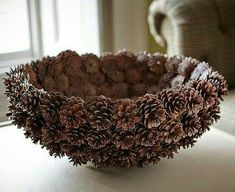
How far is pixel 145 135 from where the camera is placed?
0.67 meters

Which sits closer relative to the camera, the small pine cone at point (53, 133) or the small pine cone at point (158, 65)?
the small pine cone at point (53, 133)

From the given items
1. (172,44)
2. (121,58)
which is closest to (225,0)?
(172,44)

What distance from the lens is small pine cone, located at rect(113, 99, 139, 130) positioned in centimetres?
66

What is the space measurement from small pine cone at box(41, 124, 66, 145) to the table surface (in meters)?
0.08

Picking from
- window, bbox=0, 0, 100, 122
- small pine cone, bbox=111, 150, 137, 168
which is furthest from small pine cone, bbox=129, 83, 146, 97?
window, bbox=0, 0, 100, 122

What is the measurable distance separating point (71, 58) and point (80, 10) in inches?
19.5

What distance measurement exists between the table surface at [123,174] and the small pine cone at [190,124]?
8cm

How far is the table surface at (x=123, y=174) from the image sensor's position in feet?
2.41

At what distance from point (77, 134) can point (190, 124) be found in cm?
16

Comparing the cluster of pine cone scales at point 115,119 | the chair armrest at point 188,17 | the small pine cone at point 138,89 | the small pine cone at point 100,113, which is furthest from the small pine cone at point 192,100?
the chair armrest at point 188,17

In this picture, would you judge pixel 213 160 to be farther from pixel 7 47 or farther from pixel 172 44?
pixel 7 47

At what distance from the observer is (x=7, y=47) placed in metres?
1.35

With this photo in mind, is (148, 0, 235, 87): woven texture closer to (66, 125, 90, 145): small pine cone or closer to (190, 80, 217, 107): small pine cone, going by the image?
(190, 80, 217, 107): small pine cone

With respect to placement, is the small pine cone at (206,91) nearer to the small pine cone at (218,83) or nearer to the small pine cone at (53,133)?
the small pine cone at (218,83)
